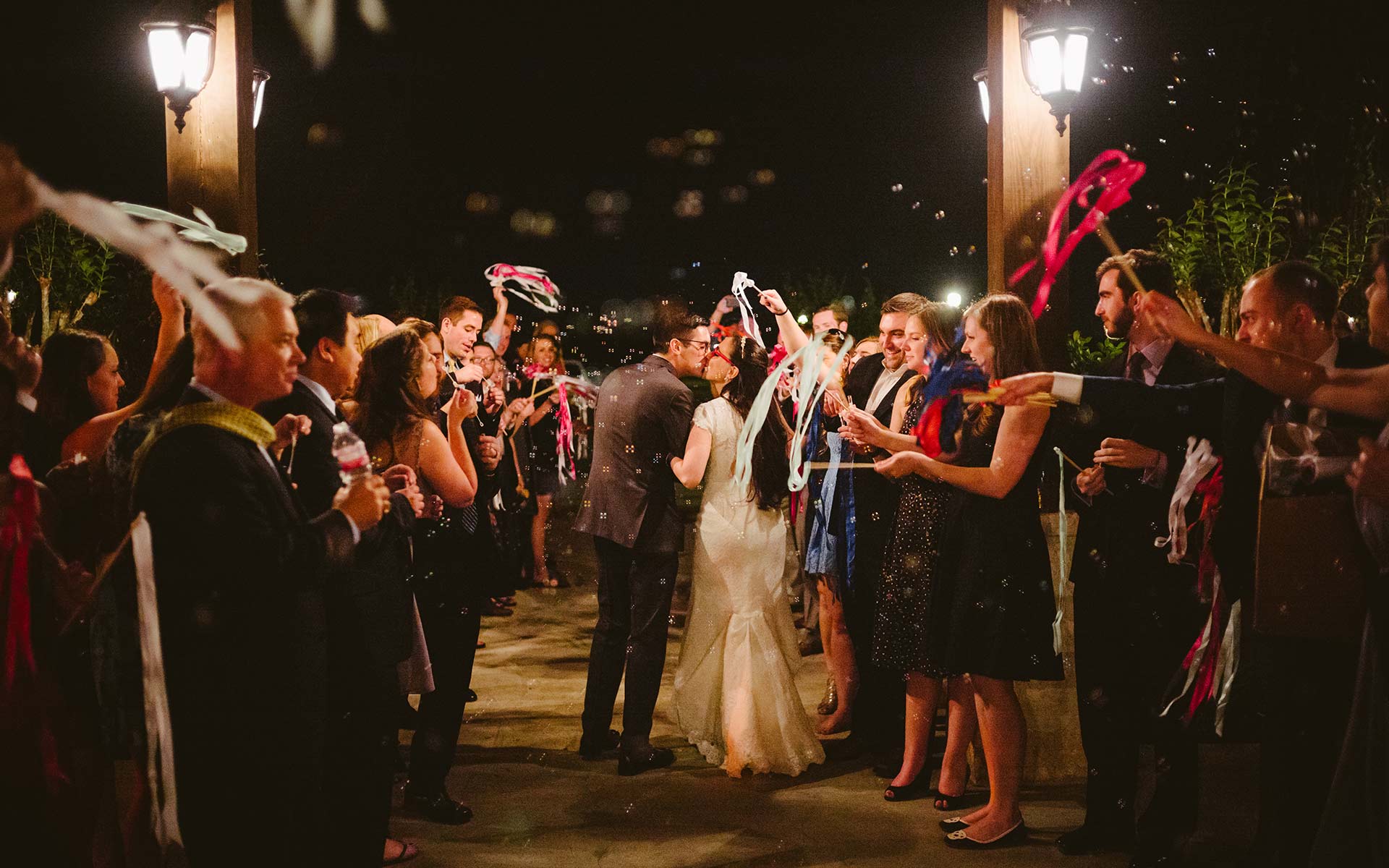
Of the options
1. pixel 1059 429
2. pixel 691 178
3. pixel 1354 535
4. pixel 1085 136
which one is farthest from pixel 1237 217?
pixel 691 178

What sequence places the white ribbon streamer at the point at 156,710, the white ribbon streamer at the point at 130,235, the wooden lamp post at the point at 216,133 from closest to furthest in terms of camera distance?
1. the white ribbon streamer at the point at 130,235
2. the white ribbon streamer at the point at 156,710
3. the wooden lamp post at the point at 216,133

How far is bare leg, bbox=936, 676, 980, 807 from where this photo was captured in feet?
15.6

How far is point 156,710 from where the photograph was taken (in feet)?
8.55

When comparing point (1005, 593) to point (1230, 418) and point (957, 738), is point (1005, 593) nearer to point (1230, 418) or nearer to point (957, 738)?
point (957, 738)

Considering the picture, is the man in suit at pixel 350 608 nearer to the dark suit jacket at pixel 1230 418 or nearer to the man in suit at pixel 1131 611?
the dark suit jacket at pixel 1230 418

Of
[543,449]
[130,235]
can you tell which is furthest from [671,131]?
[130,235]

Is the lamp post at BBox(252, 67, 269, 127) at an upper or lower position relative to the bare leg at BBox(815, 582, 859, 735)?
upper

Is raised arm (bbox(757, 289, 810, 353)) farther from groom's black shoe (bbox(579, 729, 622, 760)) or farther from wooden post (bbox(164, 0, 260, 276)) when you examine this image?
wooden post (bbox(164, 0, 260, 276))

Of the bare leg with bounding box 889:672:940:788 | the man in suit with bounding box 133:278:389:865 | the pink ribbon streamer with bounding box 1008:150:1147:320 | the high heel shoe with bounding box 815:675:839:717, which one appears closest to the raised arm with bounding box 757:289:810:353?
the pink ribbon streamer with bounding box 1008:150:1147:320

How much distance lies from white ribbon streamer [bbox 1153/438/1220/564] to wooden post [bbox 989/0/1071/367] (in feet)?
4.49

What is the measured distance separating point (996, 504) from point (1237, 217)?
366cm

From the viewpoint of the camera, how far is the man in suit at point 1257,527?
3.26m

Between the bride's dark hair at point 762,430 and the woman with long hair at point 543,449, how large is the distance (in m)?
4.82

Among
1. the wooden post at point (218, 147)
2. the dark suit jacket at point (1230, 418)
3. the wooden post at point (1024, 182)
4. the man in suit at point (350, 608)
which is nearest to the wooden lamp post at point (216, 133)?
the wooden post at point (218, 147)
